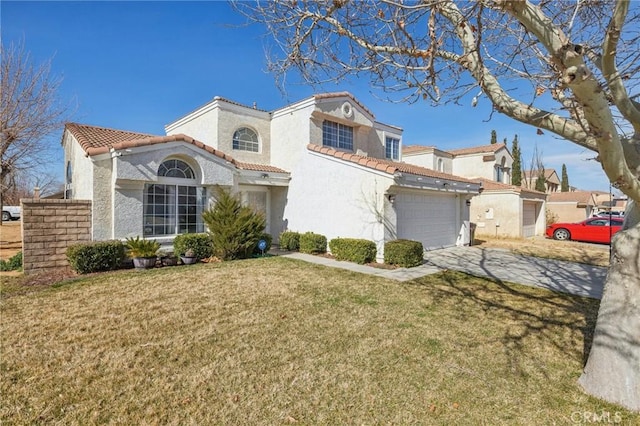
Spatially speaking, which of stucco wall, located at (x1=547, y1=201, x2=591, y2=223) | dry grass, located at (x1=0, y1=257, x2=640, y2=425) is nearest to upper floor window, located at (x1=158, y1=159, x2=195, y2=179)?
dry grass, located at (x1=0, y1=257, x2=640, y2=425)

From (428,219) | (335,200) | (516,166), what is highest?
(516,166)

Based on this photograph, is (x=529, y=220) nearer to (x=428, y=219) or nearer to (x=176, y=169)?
(x=428, y=219)

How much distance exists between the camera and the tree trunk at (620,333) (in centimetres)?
374

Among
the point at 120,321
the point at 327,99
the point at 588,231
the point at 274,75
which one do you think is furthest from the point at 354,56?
the point at 588,231

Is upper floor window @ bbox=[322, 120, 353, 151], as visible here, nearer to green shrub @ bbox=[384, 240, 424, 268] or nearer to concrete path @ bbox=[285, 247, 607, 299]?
concrete path @ bbox=[285, 247, 607, 299]

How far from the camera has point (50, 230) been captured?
10.5 meters

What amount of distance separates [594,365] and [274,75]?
704 cm

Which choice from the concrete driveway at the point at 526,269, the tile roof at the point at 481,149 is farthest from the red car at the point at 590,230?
the concrete driveway at the point at 526,269

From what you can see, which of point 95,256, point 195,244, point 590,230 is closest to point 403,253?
point 195,244

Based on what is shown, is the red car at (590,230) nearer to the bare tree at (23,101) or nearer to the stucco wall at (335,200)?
the stucco wall at (335,200)

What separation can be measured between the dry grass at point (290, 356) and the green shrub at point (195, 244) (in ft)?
12.2

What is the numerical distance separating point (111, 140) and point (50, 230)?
14.2 ft

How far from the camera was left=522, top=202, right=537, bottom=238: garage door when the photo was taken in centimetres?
2477

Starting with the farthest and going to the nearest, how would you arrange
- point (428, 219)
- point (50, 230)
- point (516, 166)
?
1. point (516, 166)
2. point (428, 219)
3. point (50, 230)
